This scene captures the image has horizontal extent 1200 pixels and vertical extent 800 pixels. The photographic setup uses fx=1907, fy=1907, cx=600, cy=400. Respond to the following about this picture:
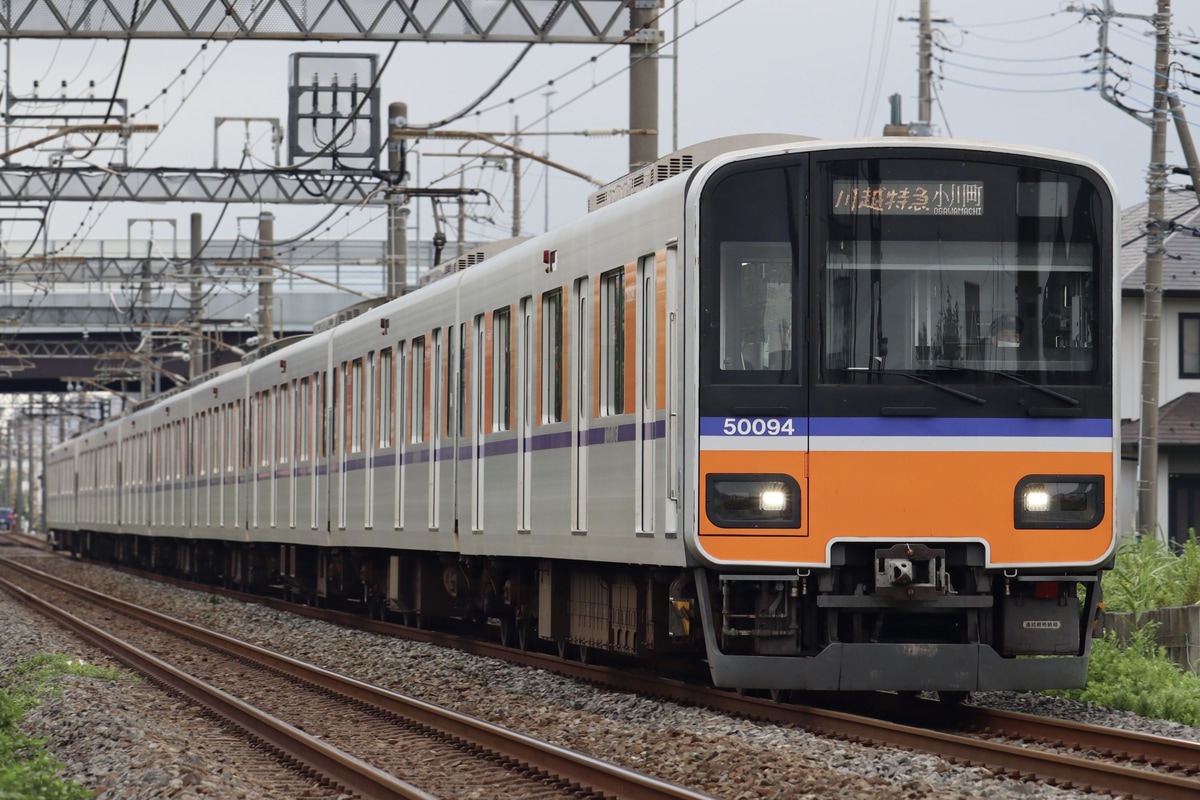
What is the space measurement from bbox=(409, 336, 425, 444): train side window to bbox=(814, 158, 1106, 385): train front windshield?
6870mm

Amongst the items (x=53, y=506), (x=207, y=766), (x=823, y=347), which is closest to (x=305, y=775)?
(x=207, y=766)

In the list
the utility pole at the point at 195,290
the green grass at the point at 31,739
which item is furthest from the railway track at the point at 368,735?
the utility pole at the point at 195,290

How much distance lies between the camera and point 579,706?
37.6 ft

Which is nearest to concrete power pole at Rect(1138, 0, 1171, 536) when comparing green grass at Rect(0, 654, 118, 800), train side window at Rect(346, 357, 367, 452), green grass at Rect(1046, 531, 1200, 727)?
green grass at Rect(1046, 531, 1200, 727)

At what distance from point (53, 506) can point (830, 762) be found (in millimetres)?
50675

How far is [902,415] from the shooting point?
9789mm

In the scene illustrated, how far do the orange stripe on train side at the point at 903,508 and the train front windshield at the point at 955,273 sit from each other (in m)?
0.45

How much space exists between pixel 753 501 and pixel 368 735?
2.63 meters

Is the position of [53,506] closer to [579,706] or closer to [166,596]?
[166,596]

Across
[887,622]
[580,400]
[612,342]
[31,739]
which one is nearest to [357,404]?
[580,400]

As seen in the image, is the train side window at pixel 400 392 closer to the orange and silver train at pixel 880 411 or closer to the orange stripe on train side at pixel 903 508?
the orange and silver train at pixel 880 411

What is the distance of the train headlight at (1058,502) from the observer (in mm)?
9844

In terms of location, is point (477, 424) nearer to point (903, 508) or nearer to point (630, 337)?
point (630, 337)

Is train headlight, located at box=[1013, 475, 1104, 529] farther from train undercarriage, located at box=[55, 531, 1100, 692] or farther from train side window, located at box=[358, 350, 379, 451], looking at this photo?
train side window, located at box=[358, 350, 379, 451]
